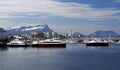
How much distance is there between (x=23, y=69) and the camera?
4959cm

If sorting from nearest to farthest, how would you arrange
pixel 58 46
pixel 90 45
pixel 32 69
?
pixel 32 69
pixel 58 46
pixel 90 45

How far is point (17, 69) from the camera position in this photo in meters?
49.7

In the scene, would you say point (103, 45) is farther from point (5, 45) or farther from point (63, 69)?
point (63, 69)

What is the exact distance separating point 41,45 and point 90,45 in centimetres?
3120

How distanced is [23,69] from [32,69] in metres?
1.38

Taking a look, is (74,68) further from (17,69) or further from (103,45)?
(103,45)

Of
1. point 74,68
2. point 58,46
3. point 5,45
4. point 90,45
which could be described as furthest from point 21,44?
point 74,68

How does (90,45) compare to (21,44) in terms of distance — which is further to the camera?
(90,45)

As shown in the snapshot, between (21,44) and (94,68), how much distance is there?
98246 millimetres

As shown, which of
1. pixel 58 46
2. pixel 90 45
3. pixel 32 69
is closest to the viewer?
pixel 32 69

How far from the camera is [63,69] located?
1962 inches

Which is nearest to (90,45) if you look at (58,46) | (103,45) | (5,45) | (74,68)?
(103,45)

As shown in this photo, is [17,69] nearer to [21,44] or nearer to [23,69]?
[23,69]

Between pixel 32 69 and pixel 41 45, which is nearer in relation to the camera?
pixel 32 69
